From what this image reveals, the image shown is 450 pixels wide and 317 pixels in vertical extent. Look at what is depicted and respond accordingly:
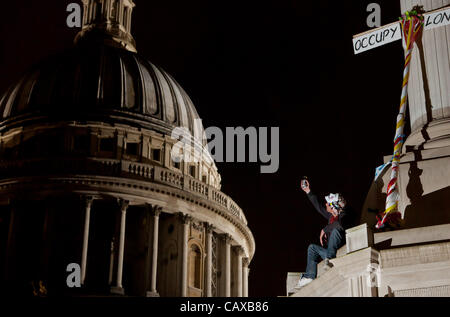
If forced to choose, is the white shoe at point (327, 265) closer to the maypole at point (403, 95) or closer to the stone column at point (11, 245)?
the maypole at point (403, 95)

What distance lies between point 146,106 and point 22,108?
33.3ft

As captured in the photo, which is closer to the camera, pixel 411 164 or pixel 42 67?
pixel 411 164

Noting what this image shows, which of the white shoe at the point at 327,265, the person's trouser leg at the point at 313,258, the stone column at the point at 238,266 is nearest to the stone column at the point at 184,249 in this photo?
the stone column at the point at 238,266

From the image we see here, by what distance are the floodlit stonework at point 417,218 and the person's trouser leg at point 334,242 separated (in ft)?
0.48

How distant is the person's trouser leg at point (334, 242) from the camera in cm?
1606

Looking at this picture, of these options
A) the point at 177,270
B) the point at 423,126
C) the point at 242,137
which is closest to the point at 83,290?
the point at 177,270

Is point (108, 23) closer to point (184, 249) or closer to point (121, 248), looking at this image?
point (184, 249)

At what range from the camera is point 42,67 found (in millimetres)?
70312

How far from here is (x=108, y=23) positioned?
7712cm

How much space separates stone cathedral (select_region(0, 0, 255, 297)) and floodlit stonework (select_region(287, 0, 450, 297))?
116ft

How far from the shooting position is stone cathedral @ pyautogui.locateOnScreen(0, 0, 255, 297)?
54.9 metres
